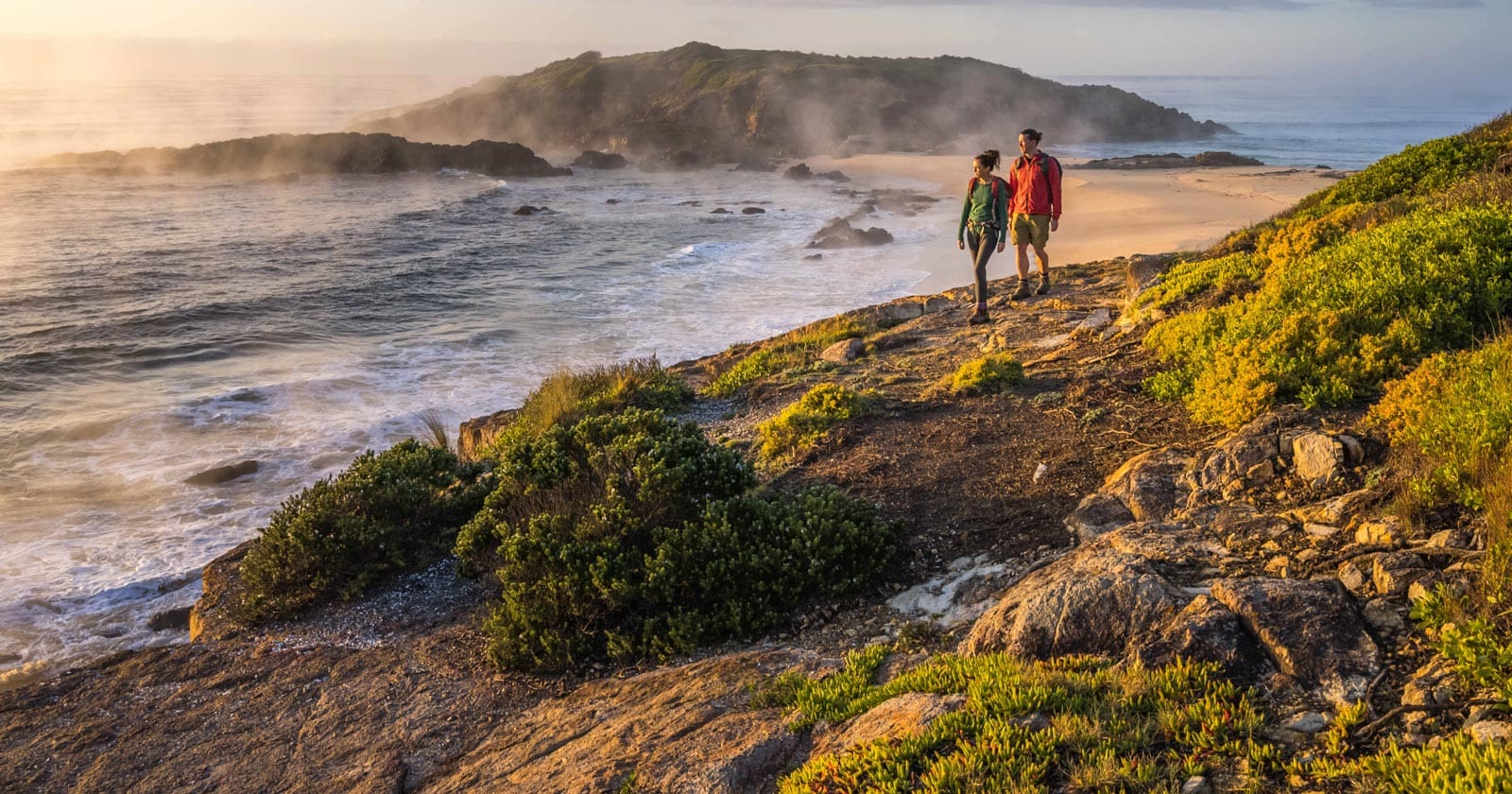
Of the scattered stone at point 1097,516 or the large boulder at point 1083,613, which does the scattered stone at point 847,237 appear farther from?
the large boulder at point 1083,613

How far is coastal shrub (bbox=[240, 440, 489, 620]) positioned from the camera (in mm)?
6465

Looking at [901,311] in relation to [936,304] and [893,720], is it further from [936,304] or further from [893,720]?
[893,720]

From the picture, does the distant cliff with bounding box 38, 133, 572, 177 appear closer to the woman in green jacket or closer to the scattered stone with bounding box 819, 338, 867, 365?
the scattered stone with bounding box 819, 338, 867, 365

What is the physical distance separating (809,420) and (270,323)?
16.1 m

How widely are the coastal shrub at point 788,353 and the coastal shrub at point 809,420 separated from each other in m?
2.43

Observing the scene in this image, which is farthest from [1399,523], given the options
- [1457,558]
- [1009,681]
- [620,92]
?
[620,92]

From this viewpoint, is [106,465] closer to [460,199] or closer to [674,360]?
[674,360]

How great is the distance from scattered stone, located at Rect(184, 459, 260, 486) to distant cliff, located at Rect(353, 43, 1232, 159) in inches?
2291


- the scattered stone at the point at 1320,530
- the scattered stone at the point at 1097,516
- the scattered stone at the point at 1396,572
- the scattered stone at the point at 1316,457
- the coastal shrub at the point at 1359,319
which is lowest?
the scattered stone at the point at 1097,516

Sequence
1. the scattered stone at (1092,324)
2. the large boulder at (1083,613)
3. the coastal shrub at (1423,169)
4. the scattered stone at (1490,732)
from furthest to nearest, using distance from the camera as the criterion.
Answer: the coastal shrub at (1423,169)
the scattered stone at (1092,324)
the large boulder at (1083,613)
the scattered stone at (1490,732)

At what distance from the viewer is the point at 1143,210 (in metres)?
26.2

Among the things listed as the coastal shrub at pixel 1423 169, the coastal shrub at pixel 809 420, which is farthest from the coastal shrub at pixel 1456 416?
the coastal shrub at pixel 1423 169

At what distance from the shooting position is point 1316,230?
9.44 metres

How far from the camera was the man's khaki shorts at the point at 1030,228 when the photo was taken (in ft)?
37.4
